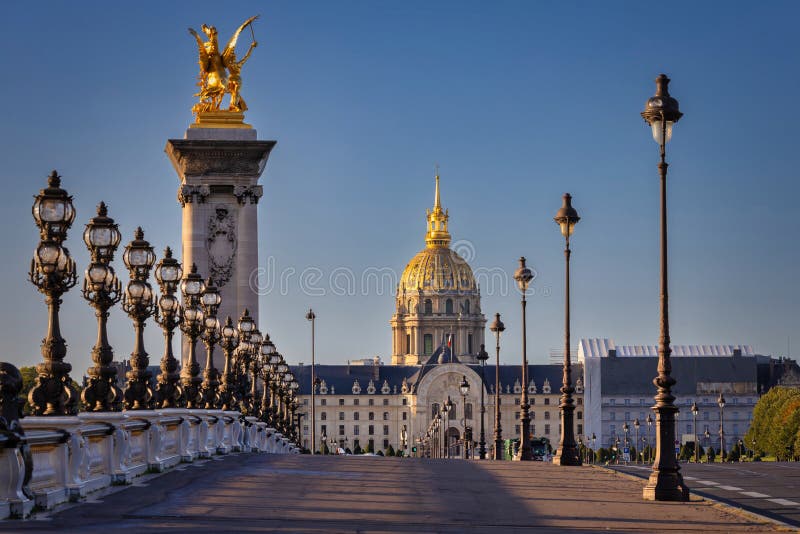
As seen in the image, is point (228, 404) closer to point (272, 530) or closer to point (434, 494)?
point (434, 494)

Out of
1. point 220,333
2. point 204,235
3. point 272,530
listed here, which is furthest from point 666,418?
point 204,235

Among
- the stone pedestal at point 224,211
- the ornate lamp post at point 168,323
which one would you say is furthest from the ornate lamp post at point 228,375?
the stone pedestal at point 224,211

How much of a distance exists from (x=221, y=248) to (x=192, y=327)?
2554 cm

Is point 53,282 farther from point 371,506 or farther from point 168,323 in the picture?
point 168,323

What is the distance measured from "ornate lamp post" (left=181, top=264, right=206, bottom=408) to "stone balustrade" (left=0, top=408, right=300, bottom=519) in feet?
5.45

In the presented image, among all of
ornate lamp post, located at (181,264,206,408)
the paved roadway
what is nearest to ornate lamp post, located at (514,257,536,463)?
ornate lamp post, located at (181,264,206,408)

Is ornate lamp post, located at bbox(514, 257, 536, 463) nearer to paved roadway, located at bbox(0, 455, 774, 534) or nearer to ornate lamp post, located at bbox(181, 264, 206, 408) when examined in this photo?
ornate lamp post, located at bbox(181, 264, 206, 408)

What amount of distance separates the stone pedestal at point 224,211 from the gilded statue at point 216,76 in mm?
3439

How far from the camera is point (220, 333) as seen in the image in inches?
1962

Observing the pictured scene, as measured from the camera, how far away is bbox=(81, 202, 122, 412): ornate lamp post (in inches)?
1011

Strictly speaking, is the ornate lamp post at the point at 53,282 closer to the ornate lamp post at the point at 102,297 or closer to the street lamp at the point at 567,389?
the ornate lamp post at the point at 102,297

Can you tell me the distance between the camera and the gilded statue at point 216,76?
6744cm

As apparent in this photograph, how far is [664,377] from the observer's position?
26.9 m

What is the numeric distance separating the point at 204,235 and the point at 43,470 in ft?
146
